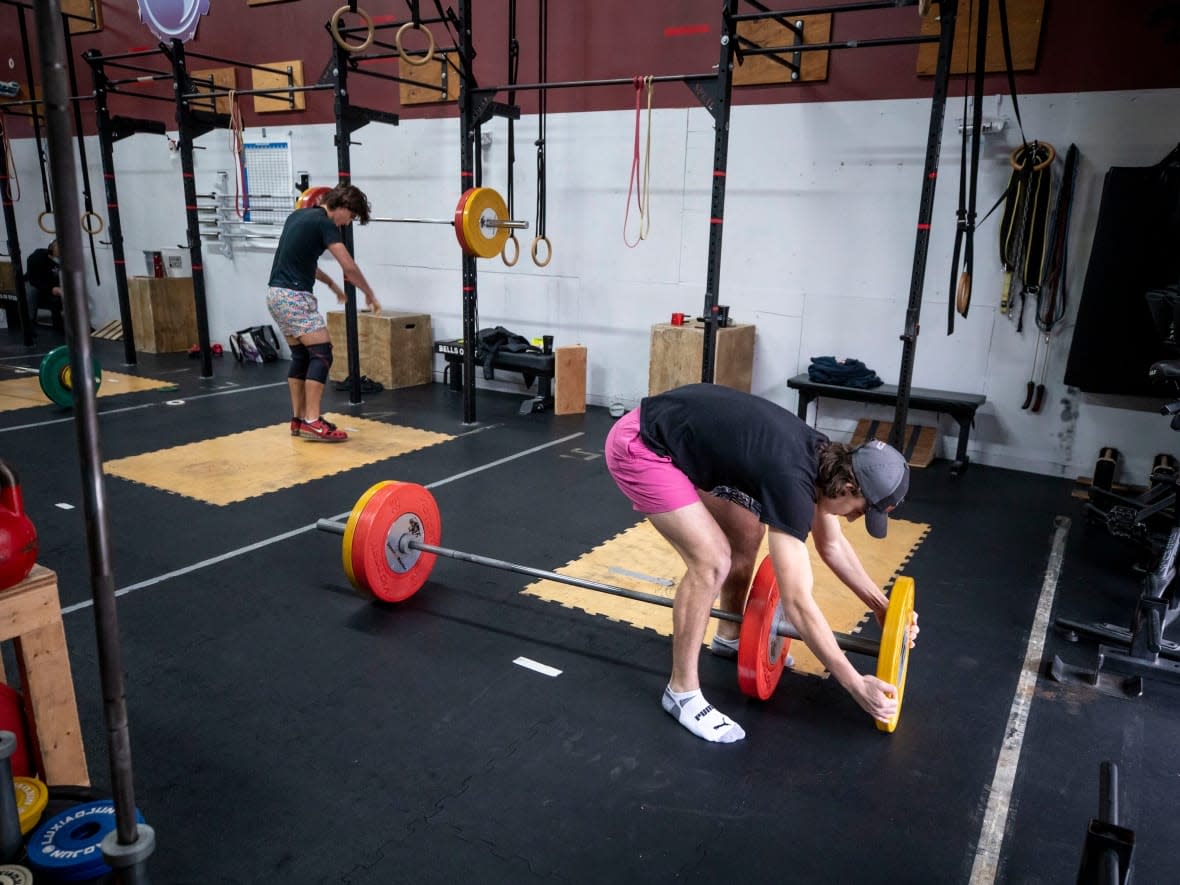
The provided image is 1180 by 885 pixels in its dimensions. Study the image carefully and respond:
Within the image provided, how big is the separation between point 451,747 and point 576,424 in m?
3.59

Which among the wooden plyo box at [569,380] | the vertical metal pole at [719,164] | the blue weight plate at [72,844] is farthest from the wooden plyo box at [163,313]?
the blue weight plate at [72,844]

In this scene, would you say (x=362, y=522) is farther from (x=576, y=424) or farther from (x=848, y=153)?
(x=848, y=153)

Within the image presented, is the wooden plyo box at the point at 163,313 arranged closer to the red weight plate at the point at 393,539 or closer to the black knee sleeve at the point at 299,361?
the black knee sleeve at the point at 299,361

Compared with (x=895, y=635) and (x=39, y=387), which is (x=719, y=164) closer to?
(x=895, y=635)

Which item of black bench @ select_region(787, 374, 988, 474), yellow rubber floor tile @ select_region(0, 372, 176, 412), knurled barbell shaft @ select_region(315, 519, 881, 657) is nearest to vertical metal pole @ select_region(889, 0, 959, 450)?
black bench @ select_region(787, 374, 988, 474)

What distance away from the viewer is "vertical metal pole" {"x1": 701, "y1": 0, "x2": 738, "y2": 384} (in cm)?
391

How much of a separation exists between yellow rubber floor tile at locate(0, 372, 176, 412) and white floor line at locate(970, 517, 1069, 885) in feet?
19.2

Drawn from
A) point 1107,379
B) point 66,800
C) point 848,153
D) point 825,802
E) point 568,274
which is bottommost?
point 825,802

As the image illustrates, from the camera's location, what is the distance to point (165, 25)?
7.55m

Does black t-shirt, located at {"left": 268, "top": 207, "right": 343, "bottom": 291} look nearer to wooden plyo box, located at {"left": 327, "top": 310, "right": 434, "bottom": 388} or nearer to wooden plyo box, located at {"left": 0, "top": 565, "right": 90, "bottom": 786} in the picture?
wooden plyo box, located at {"left": 327, "top": 310, "right": 434, "bottom": 388}

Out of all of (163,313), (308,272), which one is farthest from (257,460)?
(163,313)

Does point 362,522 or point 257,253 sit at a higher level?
point 257,253

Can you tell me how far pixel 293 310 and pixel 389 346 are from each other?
5.86 ft

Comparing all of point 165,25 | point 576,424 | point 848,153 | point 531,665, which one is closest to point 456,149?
point 576,424
